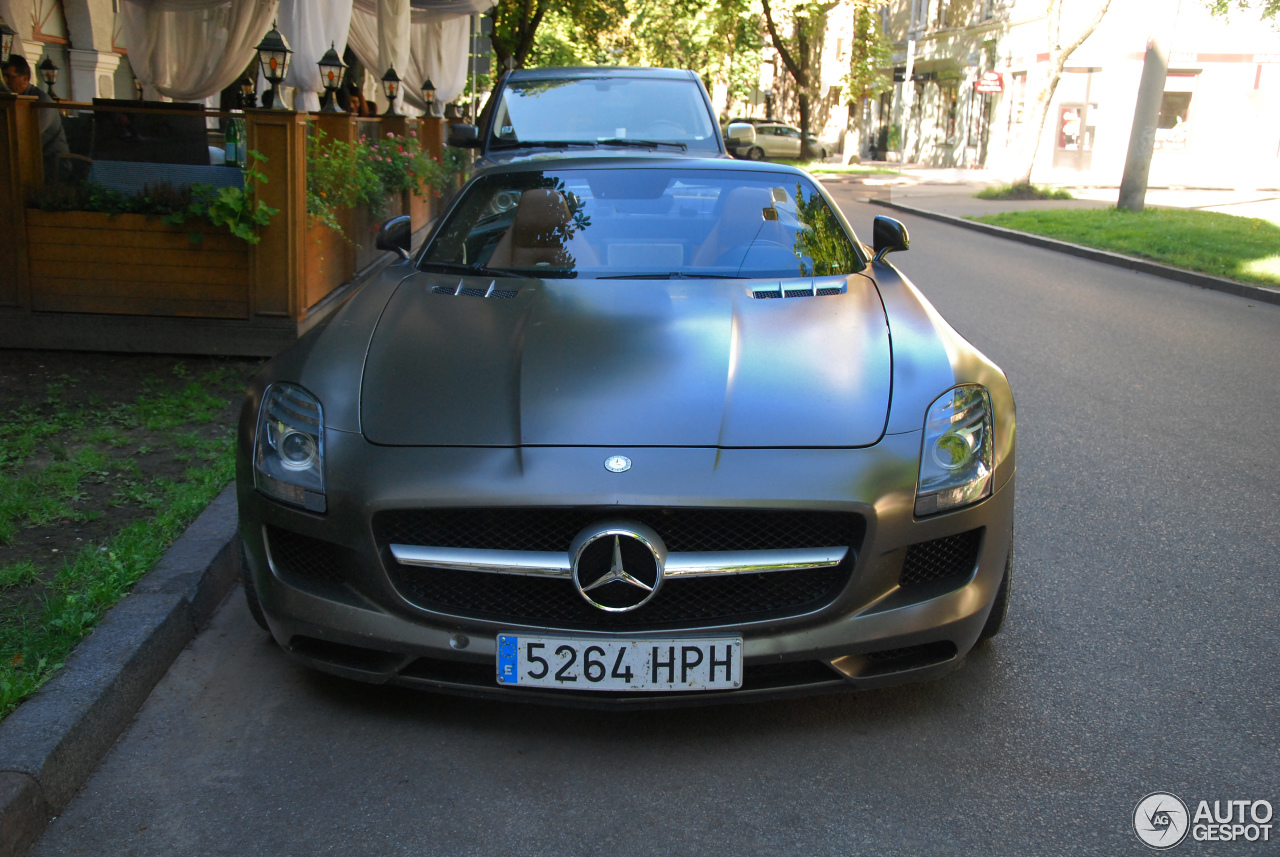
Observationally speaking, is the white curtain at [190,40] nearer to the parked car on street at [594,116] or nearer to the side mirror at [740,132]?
the parked car on street at [594,116]

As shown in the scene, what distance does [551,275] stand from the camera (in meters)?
3.94

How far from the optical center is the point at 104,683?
2877 mm

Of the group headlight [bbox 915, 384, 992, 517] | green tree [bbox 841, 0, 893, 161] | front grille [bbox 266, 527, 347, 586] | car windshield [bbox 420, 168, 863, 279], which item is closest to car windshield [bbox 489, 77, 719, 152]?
car windshield [bbox 420, 168, 863, 279]

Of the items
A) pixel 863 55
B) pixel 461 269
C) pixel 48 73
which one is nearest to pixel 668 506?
pixel 461 269

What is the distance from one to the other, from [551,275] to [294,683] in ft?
5.01

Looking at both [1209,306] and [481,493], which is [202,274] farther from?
[1209,306]

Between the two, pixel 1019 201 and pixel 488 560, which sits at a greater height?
pixel 488 560

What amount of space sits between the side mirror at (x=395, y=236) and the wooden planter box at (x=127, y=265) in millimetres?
2604

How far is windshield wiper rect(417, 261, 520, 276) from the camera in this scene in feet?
13.1

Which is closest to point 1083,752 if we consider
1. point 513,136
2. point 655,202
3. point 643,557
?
point 643,557

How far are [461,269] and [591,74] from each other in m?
5.44

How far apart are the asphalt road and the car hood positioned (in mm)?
724

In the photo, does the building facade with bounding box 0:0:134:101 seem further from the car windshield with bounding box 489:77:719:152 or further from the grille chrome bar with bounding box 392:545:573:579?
the grille chrome bar with bounding box 392:545:573:579

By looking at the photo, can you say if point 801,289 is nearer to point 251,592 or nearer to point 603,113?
point 251,592
